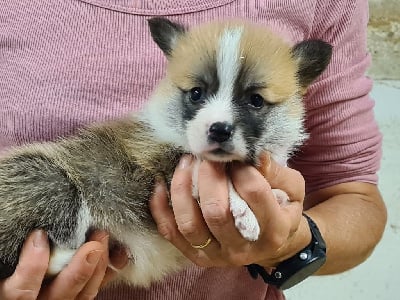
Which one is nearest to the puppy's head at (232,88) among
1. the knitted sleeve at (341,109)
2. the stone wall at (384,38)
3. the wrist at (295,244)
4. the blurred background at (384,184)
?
the wrist at (295,244)

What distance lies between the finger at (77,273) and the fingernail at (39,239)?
0.17 ft

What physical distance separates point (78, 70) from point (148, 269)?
0.37 m

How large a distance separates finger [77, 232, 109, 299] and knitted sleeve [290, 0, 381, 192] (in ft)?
1.63

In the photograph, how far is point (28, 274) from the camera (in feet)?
3.35

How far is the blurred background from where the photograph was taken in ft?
7.10

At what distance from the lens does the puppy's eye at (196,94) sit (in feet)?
3.42

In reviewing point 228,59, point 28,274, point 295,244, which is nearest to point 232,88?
point 228,59

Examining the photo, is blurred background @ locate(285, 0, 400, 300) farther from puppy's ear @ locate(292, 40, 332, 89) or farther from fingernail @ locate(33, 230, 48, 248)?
fingernail @ locate(33, 230, 48, 248)

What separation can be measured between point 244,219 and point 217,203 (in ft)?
0.16

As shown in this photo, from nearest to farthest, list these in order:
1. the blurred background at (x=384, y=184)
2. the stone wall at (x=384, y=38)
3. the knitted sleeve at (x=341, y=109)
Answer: the knitted sleeve at (x=341, y=109)
the blurred background at (x=384, y=184)
the stone wall at (x=384, y=38)

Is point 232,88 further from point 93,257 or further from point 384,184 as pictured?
point 384,184


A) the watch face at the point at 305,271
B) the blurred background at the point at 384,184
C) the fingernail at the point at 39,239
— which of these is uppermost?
the fingernail at the point at 39,239

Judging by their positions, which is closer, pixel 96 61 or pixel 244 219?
pixel 244 219

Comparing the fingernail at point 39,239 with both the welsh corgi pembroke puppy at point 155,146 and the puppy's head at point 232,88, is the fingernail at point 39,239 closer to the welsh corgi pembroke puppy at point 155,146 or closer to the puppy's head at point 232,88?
the welsh corgi pembroke puppy at point 155,146
